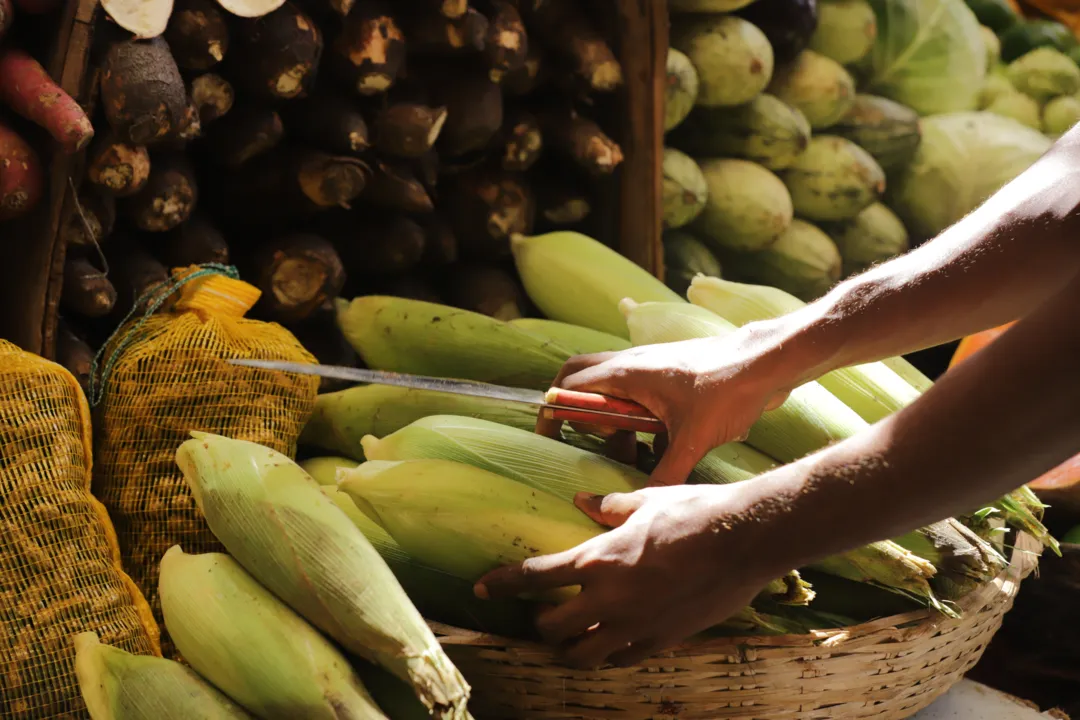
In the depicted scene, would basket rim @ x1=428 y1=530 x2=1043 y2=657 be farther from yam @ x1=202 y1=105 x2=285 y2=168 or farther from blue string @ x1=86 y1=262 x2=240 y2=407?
yam @ x1=202 y1=105 x2=285 y2=168

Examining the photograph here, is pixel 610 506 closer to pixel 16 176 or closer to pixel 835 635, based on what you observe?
pixel 835 635

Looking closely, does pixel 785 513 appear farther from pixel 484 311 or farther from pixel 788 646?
pixel 484 311

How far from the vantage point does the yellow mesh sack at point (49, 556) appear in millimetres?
1014

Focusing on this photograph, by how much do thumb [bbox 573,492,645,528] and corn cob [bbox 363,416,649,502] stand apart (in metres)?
0.06

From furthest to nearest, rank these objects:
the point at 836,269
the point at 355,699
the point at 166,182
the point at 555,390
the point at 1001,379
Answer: the point at 836,269, the point at 166,182, the point at 555,390, the point at 355,699, the point at 1001,379

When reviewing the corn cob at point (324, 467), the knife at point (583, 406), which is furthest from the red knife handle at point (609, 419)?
the corn cob at point (324, 467)

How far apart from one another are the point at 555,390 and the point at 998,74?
102 inches

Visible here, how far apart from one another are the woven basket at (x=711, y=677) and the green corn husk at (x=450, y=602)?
59 mm

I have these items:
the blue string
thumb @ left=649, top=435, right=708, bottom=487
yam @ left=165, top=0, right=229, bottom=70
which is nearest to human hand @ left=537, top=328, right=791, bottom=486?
thumb @ left=649, top=435, right=708, bottom=487

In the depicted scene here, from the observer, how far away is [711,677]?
3.16 ft

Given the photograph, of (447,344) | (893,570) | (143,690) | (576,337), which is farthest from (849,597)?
(143,690)

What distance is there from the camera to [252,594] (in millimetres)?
955

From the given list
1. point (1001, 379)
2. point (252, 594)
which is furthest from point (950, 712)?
point (252, 594)

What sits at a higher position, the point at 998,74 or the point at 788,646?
the point at 998,74
